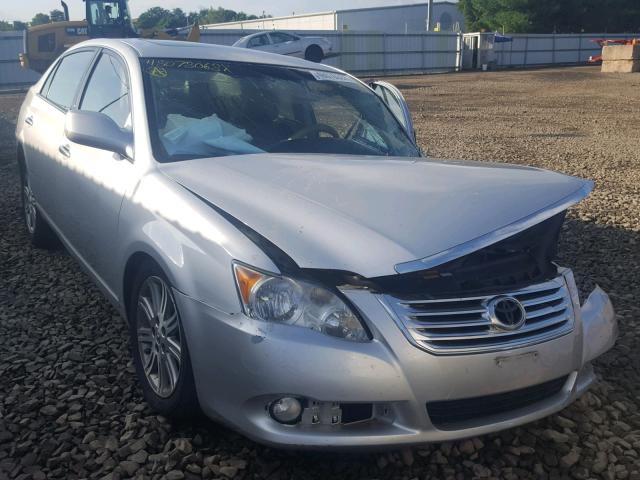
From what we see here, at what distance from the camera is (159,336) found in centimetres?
273

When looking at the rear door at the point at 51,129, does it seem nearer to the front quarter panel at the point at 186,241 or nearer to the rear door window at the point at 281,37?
the front quarter panel at the point at 186,241

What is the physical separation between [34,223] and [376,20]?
218 feet

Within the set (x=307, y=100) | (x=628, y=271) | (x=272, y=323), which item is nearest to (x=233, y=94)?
(x=307, y=100)

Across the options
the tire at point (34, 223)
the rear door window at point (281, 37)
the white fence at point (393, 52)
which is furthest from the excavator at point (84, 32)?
the tire at point (34, 223)

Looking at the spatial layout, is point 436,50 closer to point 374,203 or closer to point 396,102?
point 396,102

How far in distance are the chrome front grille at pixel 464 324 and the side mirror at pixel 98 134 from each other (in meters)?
1.60

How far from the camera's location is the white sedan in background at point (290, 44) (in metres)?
Result: 25.6

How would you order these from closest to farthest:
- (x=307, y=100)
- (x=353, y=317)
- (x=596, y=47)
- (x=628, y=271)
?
(x=353, y=317) < (x=307, y=100) < (x=628, y=271) < (x=596, y=47)

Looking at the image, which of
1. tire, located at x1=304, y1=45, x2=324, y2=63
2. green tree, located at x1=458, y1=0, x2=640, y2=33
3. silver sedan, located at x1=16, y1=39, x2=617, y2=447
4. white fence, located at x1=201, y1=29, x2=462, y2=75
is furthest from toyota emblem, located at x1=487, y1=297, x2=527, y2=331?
green tree, located at x1=458, y1=0, x2=640, y2=33

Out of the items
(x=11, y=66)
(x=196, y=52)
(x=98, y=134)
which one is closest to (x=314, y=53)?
(x=11, y=66)

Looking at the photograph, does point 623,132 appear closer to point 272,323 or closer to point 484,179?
point 484,179

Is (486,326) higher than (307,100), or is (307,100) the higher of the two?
(307,100)

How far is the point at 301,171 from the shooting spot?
2.98 m

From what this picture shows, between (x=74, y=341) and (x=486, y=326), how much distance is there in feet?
7.55
